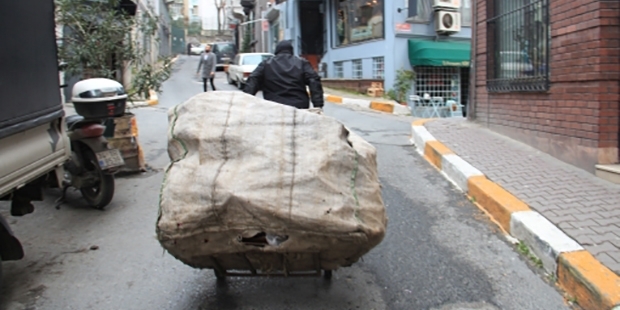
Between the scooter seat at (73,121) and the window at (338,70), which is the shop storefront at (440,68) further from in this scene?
the scooter seat at (73,121)

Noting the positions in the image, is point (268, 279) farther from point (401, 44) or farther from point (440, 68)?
point (440, 68)

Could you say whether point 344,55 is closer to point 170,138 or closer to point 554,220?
point 554,220

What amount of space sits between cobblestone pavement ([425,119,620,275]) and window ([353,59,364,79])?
1178 cm

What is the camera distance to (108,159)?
5.24m

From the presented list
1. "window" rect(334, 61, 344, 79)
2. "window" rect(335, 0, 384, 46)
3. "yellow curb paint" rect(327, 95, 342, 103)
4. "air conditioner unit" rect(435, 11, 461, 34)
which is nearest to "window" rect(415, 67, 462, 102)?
"air conditioner unit" rect(435, 11, 461, 34)

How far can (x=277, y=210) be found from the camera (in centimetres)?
255

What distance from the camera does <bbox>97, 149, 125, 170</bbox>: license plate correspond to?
5.19 m

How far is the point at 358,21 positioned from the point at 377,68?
241 cm

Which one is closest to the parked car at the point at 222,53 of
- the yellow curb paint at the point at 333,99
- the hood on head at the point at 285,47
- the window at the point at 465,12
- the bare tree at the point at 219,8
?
the yellow curb paint at the point at 333,99

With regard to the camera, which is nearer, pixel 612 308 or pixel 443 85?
pixel 612 308

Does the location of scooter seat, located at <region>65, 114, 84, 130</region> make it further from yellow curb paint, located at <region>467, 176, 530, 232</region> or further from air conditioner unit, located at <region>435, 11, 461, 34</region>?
air conditioner unit, located at <region>435, 11, 461, 34</region>

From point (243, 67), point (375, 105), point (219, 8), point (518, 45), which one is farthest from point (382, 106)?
point (219, 8)

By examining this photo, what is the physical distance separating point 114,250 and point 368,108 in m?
11.4

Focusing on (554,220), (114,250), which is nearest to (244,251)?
(114,250)
